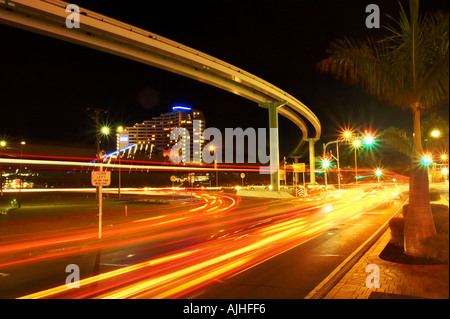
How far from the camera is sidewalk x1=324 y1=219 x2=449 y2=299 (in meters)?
5.49

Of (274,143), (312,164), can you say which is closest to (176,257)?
(274,143)

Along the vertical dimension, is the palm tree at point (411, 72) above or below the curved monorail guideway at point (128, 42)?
below

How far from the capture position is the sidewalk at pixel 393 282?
5.49 metres

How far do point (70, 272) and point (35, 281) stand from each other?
0.91 m

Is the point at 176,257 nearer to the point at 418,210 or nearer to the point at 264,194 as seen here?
the point at 418,210

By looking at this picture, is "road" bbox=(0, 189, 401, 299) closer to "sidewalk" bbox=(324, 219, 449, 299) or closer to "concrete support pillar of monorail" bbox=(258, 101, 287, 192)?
"sidewalk" bbox=(324, 219, 449, 299)

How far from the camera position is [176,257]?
9602 mm

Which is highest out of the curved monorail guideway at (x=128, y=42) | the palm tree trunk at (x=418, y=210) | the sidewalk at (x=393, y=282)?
the curved monorail guideway at (x=128, y=42)

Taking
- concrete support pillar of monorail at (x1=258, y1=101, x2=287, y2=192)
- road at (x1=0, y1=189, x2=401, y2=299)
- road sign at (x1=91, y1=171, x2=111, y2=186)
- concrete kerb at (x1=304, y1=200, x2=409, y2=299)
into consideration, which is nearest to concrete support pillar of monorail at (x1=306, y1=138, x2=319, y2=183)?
concrete support pillar of monorail at (x1=258, y1=101, x2=287, y2=192)

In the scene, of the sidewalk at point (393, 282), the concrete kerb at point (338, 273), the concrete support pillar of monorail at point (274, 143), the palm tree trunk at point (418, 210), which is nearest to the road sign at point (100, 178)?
Answer: the concrete kerb at point (338, 273)

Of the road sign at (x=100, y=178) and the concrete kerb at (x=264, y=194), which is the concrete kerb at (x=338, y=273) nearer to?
the road sign at (x=100, y=178)

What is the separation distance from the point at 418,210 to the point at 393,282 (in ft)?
6.36

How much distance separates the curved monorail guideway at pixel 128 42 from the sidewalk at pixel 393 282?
21.4 m

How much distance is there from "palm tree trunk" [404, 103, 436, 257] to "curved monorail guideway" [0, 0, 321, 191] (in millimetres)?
20777
